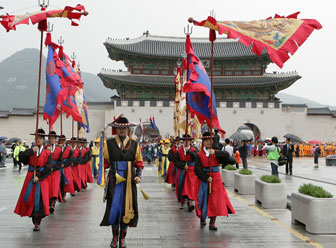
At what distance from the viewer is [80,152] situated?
38.4 feet

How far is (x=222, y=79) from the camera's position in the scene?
39344 mm

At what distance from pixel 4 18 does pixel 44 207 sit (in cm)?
359

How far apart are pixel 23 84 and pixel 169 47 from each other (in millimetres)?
96871

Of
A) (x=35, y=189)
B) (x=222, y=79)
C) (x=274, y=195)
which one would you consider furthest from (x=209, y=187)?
(x=222, y=79)

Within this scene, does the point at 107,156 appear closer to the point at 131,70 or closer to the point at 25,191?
the point at 25,191

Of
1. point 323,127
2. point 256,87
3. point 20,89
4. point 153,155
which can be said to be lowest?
point 153,155

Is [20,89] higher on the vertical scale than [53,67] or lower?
higher

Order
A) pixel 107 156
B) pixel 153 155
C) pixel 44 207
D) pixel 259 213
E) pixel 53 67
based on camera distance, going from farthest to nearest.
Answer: pixel 153 155 < pixel 53 67 < pixel 259 213 < pixel 44 207 < pixel 107 156

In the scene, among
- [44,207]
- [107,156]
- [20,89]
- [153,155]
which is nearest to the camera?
[107,156]

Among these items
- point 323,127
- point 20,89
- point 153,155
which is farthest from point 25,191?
point 20,89

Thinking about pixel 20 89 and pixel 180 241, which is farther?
pixel 20 89

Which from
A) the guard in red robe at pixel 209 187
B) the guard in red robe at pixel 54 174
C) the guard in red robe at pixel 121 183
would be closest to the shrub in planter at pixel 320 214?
the guard in red robe at pixel 209 187

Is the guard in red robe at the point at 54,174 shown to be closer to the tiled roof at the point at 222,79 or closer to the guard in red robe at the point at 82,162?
the guard in red robe at the point at 82,162

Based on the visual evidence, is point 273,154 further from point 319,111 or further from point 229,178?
point 319,111
